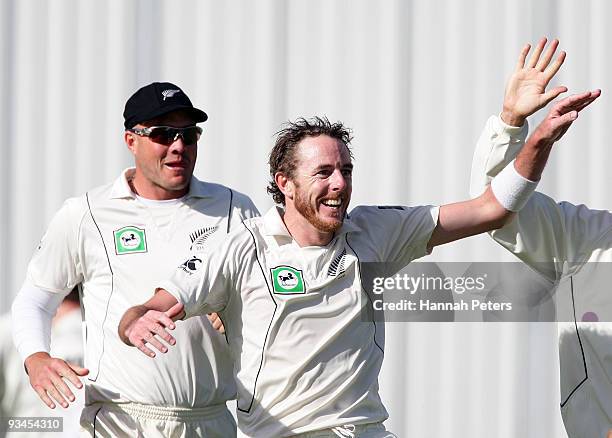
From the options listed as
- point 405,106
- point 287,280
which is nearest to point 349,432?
point 287,280

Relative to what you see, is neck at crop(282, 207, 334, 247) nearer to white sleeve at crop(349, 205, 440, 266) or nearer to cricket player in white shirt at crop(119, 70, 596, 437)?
cricket player in white shirt at crop(119, 70, 596, 437)

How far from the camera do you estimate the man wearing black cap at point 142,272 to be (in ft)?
11.1

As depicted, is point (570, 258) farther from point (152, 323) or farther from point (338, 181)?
point (152, 323)

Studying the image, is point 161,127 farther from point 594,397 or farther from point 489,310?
point 489,310

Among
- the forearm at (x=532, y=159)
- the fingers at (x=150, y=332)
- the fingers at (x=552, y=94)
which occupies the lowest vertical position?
the fingers at (x=150, y=332)

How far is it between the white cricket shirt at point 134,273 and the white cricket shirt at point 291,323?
0.34m

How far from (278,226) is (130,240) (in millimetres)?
606

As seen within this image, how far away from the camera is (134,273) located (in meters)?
3.40

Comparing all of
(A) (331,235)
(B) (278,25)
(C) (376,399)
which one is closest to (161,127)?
(A) (331,235)

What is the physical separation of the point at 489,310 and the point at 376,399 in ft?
5.96

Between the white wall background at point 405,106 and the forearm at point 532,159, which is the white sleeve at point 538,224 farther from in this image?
the white wall background at point 405,106

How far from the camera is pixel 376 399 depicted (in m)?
3.02

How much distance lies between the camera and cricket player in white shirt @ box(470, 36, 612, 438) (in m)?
3.13

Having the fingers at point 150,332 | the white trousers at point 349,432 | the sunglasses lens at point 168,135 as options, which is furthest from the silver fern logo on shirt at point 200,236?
the white trousers at point 349,432
